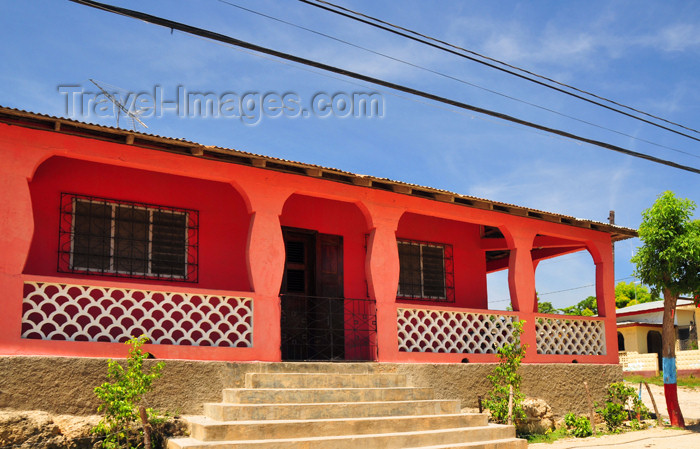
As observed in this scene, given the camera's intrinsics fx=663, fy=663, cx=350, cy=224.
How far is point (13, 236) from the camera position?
8.01 m

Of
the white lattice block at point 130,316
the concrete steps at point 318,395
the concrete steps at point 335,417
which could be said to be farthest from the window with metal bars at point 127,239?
the concrete steps at point 318,395

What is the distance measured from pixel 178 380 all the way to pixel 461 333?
5.24 m

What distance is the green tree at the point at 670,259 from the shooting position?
12.4m

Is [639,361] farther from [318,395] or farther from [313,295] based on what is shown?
[318,395]

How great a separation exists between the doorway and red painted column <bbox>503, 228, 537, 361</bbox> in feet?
10.6

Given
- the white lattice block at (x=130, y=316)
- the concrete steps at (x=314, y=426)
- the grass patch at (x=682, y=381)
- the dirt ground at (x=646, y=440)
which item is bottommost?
the grass patch at (x=682, y=381)

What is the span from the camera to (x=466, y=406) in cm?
1076

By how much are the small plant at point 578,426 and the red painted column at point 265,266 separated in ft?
18.4

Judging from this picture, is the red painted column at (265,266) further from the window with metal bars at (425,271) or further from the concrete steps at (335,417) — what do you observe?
the window with metal bars at (425,271)

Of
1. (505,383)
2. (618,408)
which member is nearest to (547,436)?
(505,383)

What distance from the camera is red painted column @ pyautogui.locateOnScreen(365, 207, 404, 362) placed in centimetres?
1048

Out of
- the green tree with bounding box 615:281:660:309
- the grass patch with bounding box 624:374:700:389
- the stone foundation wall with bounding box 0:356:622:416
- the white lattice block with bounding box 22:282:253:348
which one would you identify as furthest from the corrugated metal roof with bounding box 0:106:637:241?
the green tree with bounding box 615:281:660:309

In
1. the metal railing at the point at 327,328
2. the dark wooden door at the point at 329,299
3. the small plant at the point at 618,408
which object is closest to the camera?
the metal railing at the point at 327,328

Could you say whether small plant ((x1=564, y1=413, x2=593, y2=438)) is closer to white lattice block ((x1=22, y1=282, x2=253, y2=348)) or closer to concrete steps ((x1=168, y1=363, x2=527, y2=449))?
concrete steps ((x1=168, y1=363, x2=527, y2=449))
